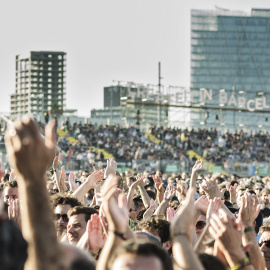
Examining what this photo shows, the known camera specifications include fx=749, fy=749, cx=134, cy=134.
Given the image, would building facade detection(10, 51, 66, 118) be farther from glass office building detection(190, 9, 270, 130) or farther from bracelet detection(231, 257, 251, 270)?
bracelet detection(231, 257, 251, 270)

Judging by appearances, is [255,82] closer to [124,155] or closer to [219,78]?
[219,78]

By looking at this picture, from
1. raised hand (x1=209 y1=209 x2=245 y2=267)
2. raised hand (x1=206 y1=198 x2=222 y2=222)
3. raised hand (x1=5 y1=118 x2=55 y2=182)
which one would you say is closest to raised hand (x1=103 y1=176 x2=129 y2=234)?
raised hand (x1=209 y1=209 x2=245 y2=267)

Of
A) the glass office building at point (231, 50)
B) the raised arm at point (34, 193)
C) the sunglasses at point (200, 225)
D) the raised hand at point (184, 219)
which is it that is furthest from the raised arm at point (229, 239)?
the glass office building at point (231, 50)

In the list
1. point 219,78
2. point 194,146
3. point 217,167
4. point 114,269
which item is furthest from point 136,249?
point 219,78

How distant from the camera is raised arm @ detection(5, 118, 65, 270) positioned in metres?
2.73

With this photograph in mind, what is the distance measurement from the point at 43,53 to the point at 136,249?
563 feet

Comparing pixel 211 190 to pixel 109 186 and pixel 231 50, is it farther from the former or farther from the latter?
pixel 231 50

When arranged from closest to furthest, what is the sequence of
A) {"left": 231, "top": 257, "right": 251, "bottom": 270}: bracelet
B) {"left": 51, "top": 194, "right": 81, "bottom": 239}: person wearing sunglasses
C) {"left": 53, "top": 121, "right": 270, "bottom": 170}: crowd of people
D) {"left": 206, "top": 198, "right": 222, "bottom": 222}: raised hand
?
{"left": 231, "top": 257, "right": 251, "bottom": 270}: bracelet, {"left": 206, "top": 198, "right": 222, "bottom": 222}: raised hand, {"left": 51, "top": 194, "right": 81, "bottom": 239}: person wearing sunglasses, {"left": 53, "top": 121, "right": 270, "bottom": 170}: crowd of people

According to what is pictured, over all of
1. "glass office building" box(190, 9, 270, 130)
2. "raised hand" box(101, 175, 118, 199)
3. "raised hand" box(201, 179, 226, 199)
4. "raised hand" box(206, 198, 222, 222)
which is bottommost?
"raised hand" box(201, 179, 226, 199)

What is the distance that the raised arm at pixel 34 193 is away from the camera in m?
A: 2.73

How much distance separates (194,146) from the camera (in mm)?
54312

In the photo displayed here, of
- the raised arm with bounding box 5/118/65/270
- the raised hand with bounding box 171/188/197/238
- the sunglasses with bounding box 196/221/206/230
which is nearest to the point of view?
the raised arm with bounding box 5/118/65/270

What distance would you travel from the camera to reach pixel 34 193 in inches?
110

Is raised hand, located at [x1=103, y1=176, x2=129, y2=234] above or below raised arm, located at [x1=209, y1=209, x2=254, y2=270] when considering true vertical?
above
